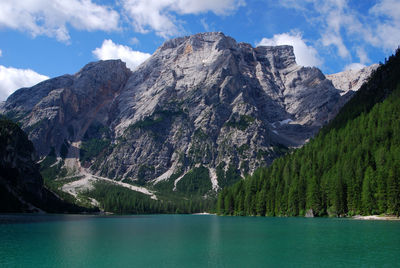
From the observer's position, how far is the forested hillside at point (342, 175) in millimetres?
90062

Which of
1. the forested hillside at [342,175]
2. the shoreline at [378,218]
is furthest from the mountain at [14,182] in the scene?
the shoreline at [378,218]

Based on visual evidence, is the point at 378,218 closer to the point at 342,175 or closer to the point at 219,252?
the point at 342,175

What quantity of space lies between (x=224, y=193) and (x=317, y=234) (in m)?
105

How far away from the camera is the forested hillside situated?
9006 centimetres

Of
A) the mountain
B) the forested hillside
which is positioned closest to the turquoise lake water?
the forested hillside

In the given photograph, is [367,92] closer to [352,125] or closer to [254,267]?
[352,125]

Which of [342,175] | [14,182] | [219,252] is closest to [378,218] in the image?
[342,175]

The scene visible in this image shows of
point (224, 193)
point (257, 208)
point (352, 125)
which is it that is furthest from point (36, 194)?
point (352, 125)

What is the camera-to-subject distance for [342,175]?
102m

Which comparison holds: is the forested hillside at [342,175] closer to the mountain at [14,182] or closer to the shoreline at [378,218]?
the shoreline at [378,218]

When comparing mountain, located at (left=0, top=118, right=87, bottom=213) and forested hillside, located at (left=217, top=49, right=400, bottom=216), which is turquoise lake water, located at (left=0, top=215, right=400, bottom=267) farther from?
mountain, located at (left=0, top=118, right=87, bottom=213)

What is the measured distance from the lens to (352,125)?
133625 mm

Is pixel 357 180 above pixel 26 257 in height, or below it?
above

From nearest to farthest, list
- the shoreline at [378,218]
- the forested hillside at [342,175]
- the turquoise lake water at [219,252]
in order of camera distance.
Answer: the turquoise lake water at [219,252], the shoreline at [378,218], the forested hillside at [342,175]
